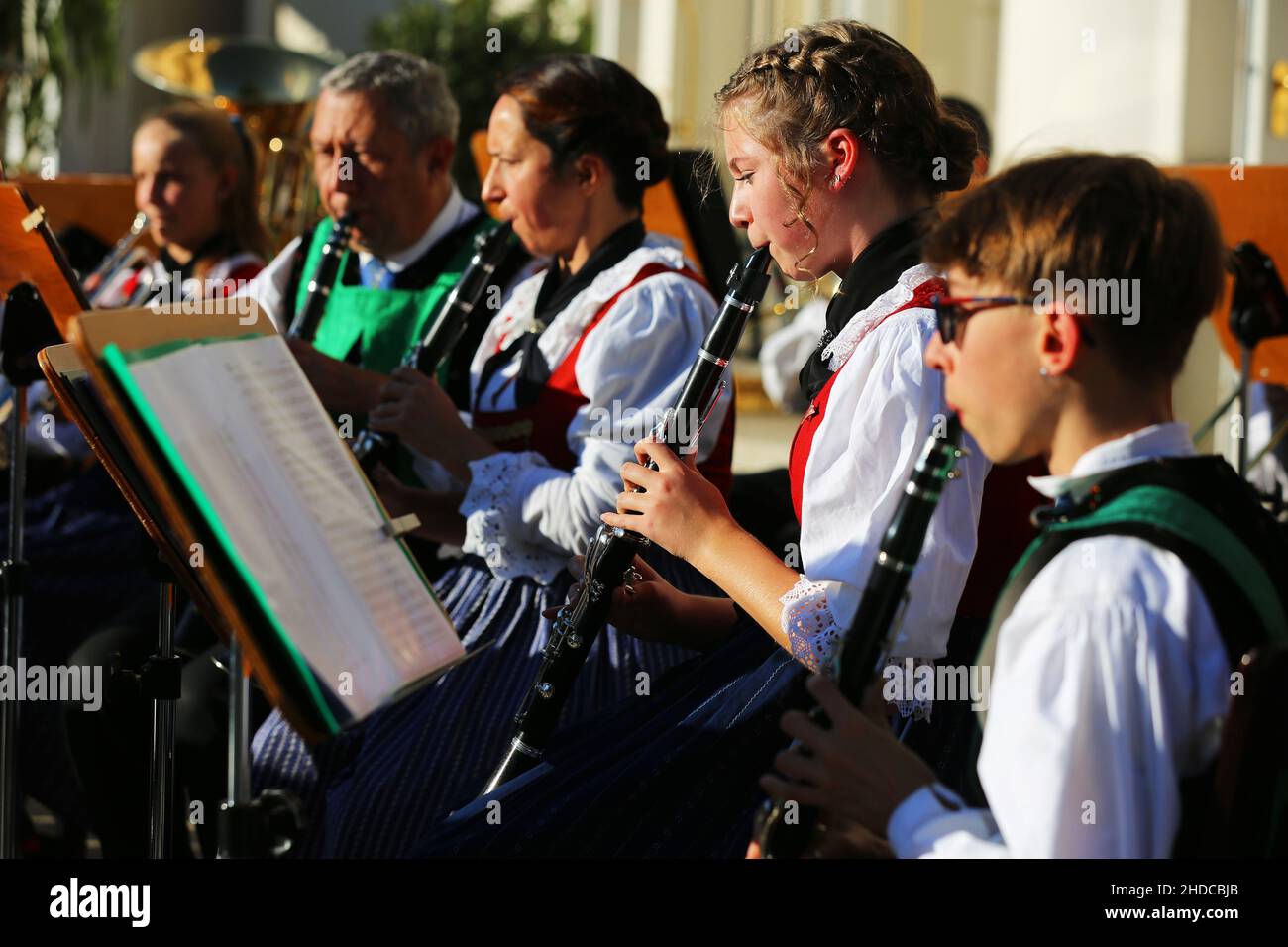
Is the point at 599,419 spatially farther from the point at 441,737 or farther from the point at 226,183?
the point at 226,183

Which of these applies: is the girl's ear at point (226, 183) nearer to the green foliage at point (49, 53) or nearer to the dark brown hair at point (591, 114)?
the dark brown hair at point (591, 114)

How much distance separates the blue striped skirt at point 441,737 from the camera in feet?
7.05

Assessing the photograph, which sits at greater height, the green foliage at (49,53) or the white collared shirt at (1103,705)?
the green foliage at (49,53)

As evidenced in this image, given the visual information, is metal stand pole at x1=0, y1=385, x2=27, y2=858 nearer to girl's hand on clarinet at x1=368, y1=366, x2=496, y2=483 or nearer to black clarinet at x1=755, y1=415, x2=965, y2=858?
girl's hand on clarinet at x1=368, y1=366, x2=496, y2=483

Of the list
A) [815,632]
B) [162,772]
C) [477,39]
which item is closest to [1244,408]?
[815,632]

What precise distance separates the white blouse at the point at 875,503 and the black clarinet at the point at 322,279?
1.71 m

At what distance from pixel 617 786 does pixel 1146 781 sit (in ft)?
2.55

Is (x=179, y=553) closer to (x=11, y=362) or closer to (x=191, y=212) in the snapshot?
(x=11, y=362)

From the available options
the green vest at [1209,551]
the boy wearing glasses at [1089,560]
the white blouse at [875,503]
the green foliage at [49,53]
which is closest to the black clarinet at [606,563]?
the white blouse at [875,503]

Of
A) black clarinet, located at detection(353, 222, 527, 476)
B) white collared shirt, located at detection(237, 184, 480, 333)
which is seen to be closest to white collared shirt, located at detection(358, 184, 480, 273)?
white collared shirt, located at detection(237, 184, 480, 333)

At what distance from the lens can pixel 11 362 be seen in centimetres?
238

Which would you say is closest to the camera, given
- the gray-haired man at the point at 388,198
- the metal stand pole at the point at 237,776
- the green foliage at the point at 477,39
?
the metal stand pole at the point at 237,776

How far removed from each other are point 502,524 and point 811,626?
0.88m

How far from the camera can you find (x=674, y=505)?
5.87 ft
